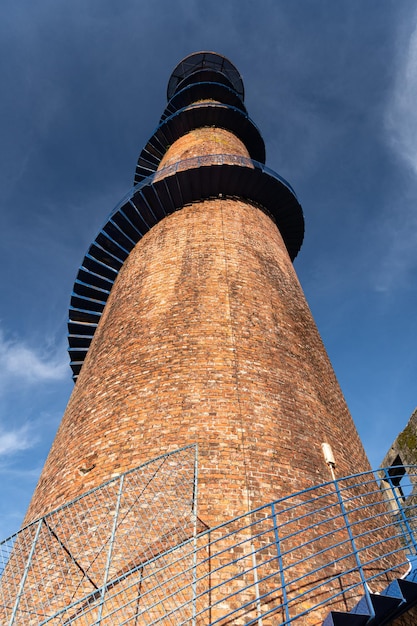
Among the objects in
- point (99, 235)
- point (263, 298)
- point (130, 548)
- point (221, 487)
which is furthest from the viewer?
point (99, 235)

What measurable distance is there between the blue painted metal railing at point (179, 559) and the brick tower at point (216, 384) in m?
0.03

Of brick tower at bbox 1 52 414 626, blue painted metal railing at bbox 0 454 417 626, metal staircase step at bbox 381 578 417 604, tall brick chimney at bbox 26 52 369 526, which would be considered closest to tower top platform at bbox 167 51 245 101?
tall brick chimney at bbox 26 52 369 526

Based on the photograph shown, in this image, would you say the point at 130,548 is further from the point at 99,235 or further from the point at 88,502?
the point at 99,235

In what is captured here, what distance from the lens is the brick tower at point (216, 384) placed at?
4445 millimetres

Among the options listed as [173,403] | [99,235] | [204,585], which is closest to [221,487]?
[204,585]

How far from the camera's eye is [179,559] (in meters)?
3.72

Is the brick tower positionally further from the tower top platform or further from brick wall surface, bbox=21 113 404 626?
the tower top platform

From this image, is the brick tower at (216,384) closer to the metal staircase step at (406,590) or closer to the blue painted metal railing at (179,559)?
the blue painted metal railing at (179,559)

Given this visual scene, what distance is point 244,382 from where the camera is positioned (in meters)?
5.79

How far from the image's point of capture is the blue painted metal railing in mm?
3895

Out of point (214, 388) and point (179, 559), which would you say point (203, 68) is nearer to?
point (214, 388)

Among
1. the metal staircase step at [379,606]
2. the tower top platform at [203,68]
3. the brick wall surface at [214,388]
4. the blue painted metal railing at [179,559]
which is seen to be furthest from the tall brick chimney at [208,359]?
the tower top platform at [203,68]

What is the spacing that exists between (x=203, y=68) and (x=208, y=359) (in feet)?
49.5

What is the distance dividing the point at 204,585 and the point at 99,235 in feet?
28.0
